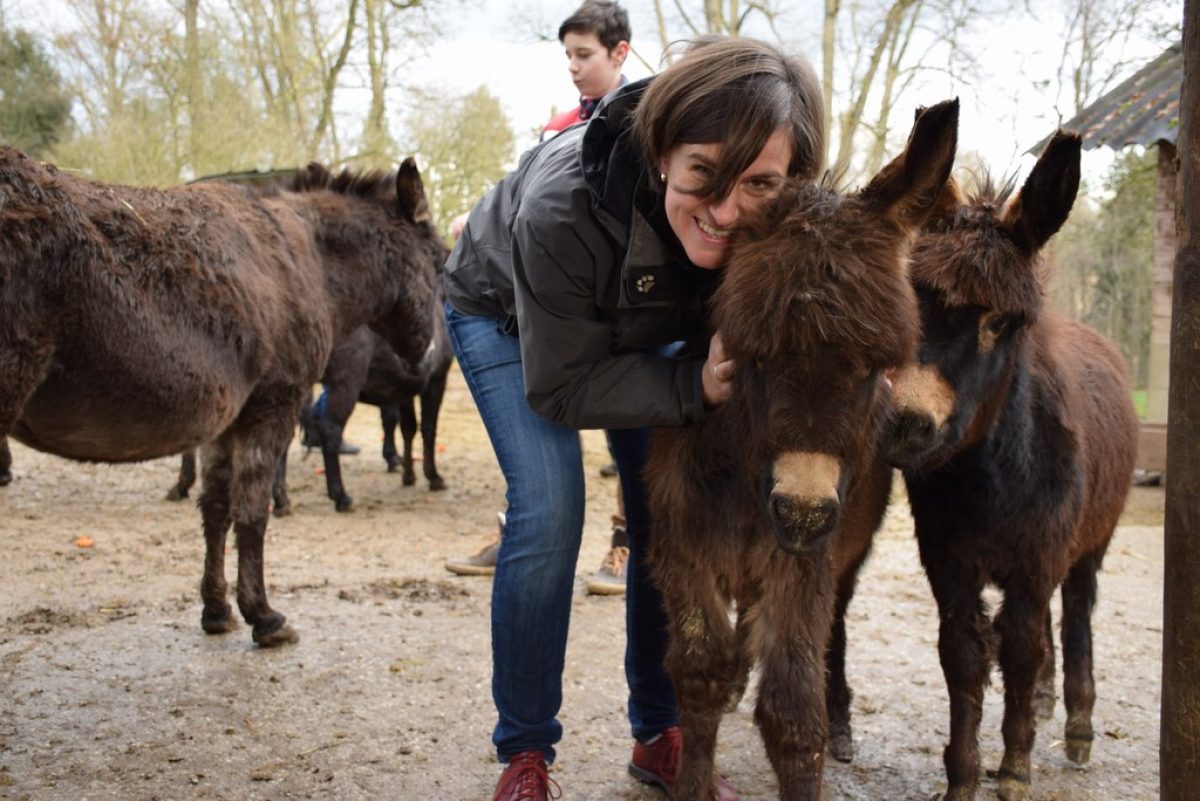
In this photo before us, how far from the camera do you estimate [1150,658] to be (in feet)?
17.2

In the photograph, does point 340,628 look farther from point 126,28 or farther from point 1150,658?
point 126,28

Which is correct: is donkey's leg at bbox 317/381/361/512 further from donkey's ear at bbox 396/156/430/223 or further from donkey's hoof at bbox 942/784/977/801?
donkey's hoof at bbox 942/784/977/801

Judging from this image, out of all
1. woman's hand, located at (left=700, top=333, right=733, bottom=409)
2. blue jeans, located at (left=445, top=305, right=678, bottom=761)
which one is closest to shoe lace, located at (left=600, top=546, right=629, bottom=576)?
blue jeans, located at (left=445, top=305, right=678, bottom=761)

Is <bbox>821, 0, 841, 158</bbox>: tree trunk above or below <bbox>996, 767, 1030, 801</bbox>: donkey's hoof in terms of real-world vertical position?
above

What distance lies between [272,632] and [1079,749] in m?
3.53

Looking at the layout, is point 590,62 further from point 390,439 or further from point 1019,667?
point 390,439

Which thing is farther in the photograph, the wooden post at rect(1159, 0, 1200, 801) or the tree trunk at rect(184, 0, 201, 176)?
the tree trunk at rect(184, 0, 201, 176)

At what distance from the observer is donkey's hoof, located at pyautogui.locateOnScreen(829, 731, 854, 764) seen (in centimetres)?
389

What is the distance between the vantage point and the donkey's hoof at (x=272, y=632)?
4906 millimetres

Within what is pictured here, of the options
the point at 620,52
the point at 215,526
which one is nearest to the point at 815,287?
the point at 620,52

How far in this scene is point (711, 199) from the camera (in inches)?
96.6

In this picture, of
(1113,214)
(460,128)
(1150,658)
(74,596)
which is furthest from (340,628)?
(1113,214)

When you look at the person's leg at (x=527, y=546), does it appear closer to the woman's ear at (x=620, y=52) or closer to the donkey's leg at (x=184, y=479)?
the woman's ear at (x=620, y=52)

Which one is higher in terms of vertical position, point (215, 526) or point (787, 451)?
point (787, 451)
